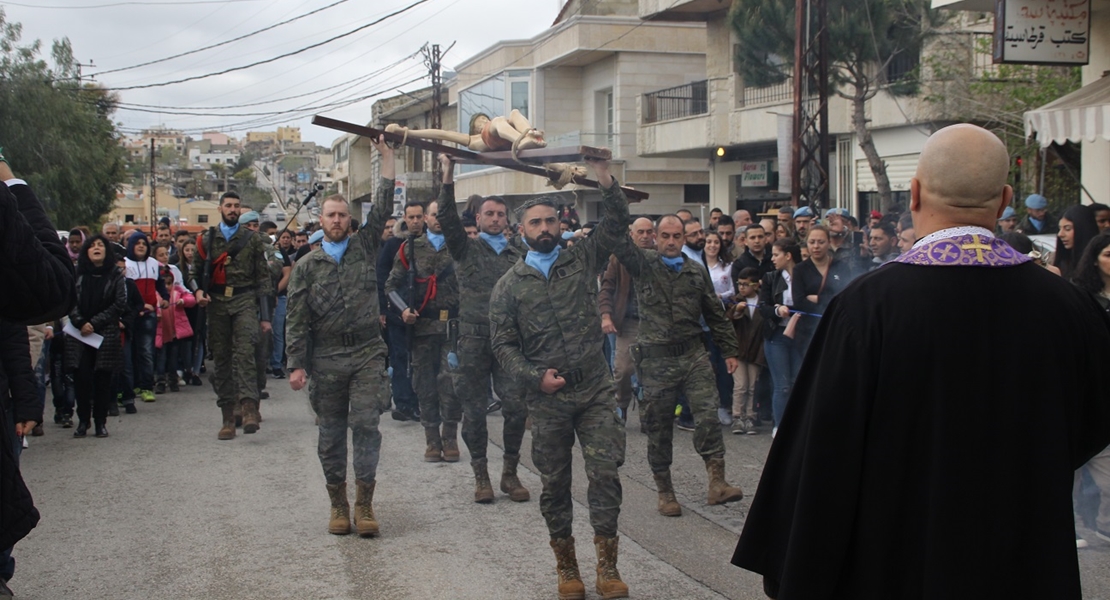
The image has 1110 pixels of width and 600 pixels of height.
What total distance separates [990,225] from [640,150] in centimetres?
2748

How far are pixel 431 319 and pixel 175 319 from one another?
566 centimetres

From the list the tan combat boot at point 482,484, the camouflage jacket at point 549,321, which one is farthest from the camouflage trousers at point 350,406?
the camouflage jacket at point 549,321

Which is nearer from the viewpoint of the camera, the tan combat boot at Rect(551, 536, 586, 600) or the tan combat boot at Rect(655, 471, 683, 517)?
the tan combat boot at Rect(551, 536, 586, 600)

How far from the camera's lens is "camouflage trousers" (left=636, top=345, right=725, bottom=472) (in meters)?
7.29

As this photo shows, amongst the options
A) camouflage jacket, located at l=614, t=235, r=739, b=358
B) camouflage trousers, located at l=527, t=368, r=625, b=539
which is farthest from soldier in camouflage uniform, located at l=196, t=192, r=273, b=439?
camouflage trousers, located at l=527, t=368, r=625, b=539

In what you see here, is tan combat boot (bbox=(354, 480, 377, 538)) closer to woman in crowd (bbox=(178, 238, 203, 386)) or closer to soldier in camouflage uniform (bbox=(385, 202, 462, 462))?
soldier in camouflage uniform (bbox=(385, 202, 462, 462))

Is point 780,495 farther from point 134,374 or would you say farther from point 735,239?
point 134,374

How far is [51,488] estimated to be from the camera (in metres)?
8.34

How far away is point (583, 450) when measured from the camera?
5.79 m

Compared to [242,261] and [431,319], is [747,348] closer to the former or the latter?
[431,319]

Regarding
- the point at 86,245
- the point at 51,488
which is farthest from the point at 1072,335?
the point at 86,245

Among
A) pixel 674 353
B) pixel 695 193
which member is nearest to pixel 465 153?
pixel 674 353

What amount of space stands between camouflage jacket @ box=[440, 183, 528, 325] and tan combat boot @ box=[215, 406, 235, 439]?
3041 mm

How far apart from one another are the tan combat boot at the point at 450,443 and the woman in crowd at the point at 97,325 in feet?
11.7
